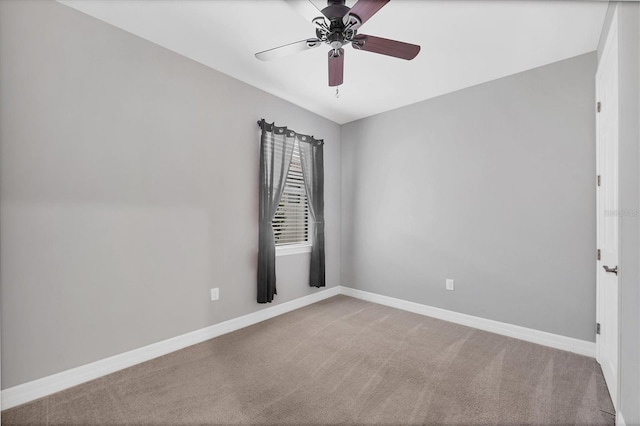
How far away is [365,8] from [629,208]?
1.74 m

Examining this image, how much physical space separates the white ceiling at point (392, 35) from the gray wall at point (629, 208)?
2.15 feet

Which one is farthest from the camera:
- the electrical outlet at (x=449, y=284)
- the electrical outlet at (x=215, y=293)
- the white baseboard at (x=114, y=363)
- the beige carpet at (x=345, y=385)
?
the electrical outlet at (x=449, y=284)

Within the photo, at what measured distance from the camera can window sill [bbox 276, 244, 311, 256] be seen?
3.57 meters

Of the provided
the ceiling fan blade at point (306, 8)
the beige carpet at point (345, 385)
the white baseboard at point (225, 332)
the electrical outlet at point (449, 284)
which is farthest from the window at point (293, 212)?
the ceiling fan blade at point (306, 8)

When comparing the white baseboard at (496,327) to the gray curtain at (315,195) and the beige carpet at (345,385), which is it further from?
the gray curtain at (315,195)

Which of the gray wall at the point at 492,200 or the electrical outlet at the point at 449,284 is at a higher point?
the gray wall at the point at 492,200

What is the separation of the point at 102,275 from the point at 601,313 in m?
3.94

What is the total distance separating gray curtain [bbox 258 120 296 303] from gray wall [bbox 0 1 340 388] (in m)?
0.18

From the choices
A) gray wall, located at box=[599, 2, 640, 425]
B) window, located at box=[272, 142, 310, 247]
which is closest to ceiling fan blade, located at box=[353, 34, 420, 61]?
gray wall, located at box=[599, 2, 640, 425]

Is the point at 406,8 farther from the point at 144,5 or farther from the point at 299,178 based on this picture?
the point at 299,178

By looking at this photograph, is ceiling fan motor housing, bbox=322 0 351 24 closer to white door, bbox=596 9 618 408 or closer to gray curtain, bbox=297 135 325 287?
white door, bbox=596 9 618 408

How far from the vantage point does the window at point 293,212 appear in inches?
144

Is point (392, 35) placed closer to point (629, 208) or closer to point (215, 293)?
point (629, 208)

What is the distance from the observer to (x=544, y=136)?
2715 mm
